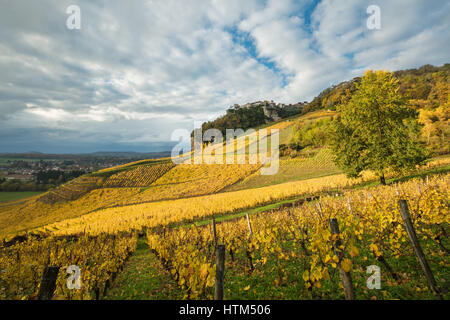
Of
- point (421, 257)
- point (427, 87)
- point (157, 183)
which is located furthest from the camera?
point (427, 87)

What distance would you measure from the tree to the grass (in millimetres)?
18813

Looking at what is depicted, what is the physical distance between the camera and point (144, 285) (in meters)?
7.80

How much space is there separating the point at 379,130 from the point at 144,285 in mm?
21315

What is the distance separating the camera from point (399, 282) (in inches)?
187

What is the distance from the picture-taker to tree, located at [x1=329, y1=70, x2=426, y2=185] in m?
16.1

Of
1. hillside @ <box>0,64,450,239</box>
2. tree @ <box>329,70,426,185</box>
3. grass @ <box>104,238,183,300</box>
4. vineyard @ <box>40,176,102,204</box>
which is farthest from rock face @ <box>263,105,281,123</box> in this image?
grass @ <box>104,238,183,300</box>

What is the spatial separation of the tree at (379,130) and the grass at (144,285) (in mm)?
18813

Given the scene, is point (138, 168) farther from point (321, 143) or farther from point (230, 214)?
point (321, 143)

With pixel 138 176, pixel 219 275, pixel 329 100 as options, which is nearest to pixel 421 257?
pixel 219 275

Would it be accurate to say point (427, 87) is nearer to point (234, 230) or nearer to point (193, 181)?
point (193, 181)

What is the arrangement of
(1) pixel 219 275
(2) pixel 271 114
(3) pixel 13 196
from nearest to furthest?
1. (1) pixel 219 275
2. (3) pixel 13 196
3. (2) pixel 271 114

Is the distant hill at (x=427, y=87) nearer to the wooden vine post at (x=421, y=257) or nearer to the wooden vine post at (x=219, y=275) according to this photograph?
the wooden vine post at (x=421, y=257)
